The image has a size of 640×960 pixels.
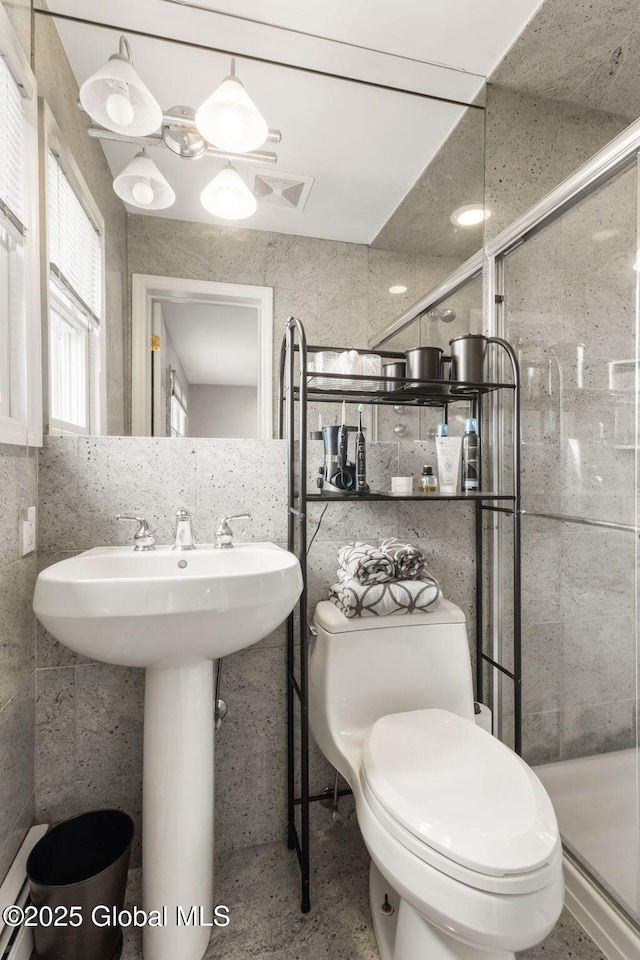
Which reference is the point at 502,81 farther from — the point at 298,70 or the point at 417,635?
the point at 417,635

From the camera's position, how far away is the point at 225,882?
1.29 m

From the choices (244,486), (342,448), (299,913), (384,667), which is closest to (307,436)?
(342,448)

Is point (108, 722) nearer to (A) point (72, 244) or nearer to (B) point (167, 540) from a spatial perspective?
(B) point (167, 540)

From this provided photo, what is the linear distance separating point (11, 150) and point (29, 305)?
1.11ft

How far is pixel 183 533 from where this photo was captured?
1.23m

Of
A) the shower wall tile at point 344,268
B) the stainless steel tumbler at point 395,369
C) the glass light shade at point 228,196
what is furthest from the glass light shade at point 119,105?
the stainless steel tumbler at point 395,369

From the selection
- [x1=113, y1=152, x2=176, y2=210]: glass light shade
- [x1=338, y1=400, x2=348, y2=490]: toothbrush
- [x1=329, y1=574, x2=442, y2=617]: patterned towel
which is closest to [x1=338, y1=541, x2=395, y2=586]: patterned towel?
[x1=329, y1=574, x2=442, y2=617]: patterned towel

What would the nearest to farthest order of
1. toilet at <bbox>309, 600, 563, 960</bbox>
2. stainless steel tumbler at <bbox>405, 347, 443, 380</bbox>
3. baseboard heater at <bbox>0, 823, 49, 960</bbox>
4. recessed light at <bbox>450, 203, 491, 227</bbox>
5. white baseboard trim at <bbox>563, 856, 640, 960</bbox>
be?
toilet at <bbox>309, 600, 563, 960</bbox> → baseboard heater at <bbox>0, 823, 49, 960</bbox> → white baseboard trim at <bbox>563, 856, 640, 960</bbox> → stainless steel tumbler at <bbox>405, 347, 443, 380</bbox> → recessed light at <bbox>450, 203, 491, 227</bbox>

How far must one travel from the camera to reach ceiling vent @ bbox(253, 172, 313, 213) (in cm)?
143

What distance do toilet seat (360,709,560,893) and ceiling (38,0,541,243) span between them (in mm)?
1420

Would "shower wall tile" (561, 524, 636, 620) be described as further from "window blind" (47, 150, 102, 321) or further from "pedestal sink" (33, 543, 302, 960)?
"window blind" (47, 150, 102, 321)

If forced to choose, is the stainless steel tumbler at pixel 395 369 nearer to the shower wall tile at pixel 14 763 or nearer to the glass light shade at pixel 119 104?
the glass light shade at pixel 119 104

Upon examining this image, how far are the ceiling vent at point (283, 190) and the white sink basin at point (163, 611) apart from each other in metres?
1.10

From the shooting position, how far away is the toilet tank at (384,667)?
1251 mm
